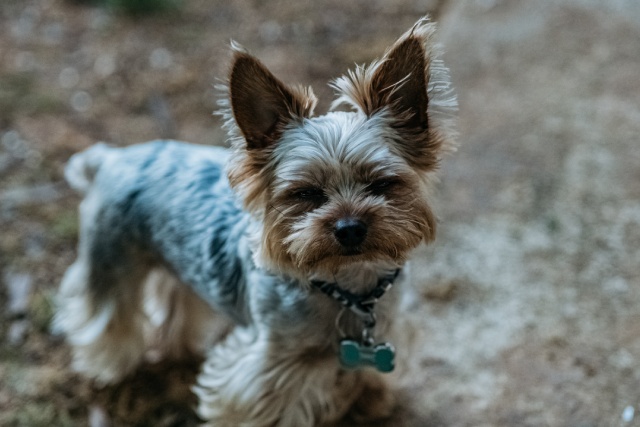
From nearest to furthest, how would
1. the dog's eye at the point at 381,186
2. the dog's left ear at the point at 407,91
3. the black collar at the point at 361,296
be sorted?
the dog's left ear at the point at 407,91 → the dog's eye at the point at 381,186 → the black collar at the point at 361,296

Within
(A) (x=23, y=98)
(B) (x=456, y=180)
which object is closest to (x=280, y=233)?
(B) (x=456, y=180)

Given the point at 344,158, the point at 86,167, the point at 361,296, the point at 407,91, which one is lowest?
the point at 361,296

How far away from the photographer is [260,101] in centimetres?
235

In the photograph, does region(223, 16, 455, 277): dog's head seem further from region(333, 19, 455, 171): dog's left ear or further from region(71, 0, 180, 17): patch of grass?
region(71, 0, 180, 17): patch of grass

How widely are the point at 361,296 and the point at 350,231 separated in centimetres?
40

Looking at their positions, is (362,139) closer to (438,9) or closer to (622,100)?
(622,100)

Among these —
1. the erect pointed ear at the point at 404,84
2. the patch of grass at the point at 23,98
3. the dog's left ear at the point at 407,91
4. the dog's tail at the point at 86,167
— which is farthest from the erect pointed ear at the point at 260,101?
the patch of grass at the point at 23,98

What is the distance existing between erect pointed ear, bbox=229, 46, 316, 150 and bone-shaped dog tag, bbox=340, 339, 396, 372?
0.85 metres

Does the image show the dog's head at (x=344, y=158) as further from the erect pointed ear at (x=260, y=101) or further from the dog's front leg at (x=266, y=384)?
the dog's front leg at (x=266, y=384)

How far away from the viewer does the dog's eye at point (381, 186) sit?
2381 mm

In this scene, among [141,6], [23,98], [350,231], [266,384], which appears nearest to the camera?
[350,231]

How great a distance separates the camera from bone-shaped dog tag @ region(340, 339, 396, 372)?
261 centimetres

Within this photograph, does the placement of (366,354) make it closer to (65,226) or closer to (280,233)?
(280,233)

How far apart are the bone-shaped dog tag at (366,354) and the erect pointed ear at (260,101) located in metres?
0.85
